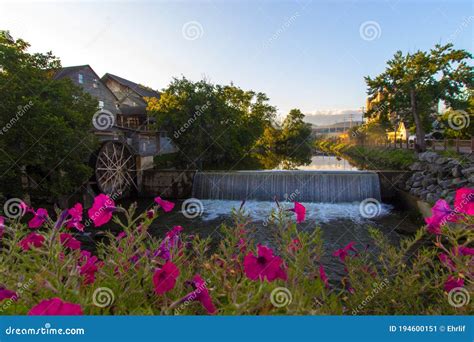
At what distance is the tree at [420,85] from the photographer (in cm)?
2127

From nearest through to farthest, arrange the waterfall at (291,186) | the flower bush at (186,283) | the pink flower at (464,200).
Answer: the flower bush at (186,283) → the pink flower at (464,200) → the waterfall at (291,186)

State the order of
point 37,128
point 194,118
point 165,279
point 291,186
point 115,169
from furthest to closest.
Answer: point 194,118
point 115,169
point 291,186
point 37,128
point 165,279

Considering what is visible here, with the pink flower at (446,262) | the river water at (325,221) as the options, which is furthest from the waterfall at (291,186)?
the pink flower at (446,262)

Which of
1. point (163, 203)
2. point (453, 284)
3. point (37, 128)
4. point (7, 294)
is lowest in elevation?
point (453, 284)

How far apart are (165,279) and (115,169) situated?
17.7 meters

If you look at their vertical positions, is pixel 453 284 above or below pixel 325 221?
above

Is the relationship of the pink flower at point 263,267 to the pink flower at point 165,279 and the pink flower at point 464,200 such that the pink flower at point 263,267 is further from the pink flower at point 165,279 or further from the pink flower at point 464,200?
the pink flower at point 464,200

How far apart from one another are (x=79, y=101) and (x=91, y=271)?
1481 centimetres

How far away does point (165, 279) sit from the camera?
136cm

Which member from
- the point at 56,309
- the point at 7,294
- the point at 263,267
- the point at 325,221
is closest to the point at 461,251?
the point at 263,267

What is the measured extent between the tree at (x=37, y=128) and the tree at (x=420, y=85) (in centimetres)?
2222

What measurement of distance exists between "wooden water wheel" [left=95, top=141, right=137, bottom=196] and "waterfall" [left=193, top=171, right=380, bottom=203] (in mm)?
4570

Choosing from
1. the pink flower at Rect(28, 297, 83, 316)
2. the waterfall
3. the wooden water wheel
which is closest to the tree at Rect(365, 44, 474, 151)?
the waterfall

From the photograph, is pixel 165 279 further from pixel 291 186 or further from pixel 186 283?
pixel 291 186
